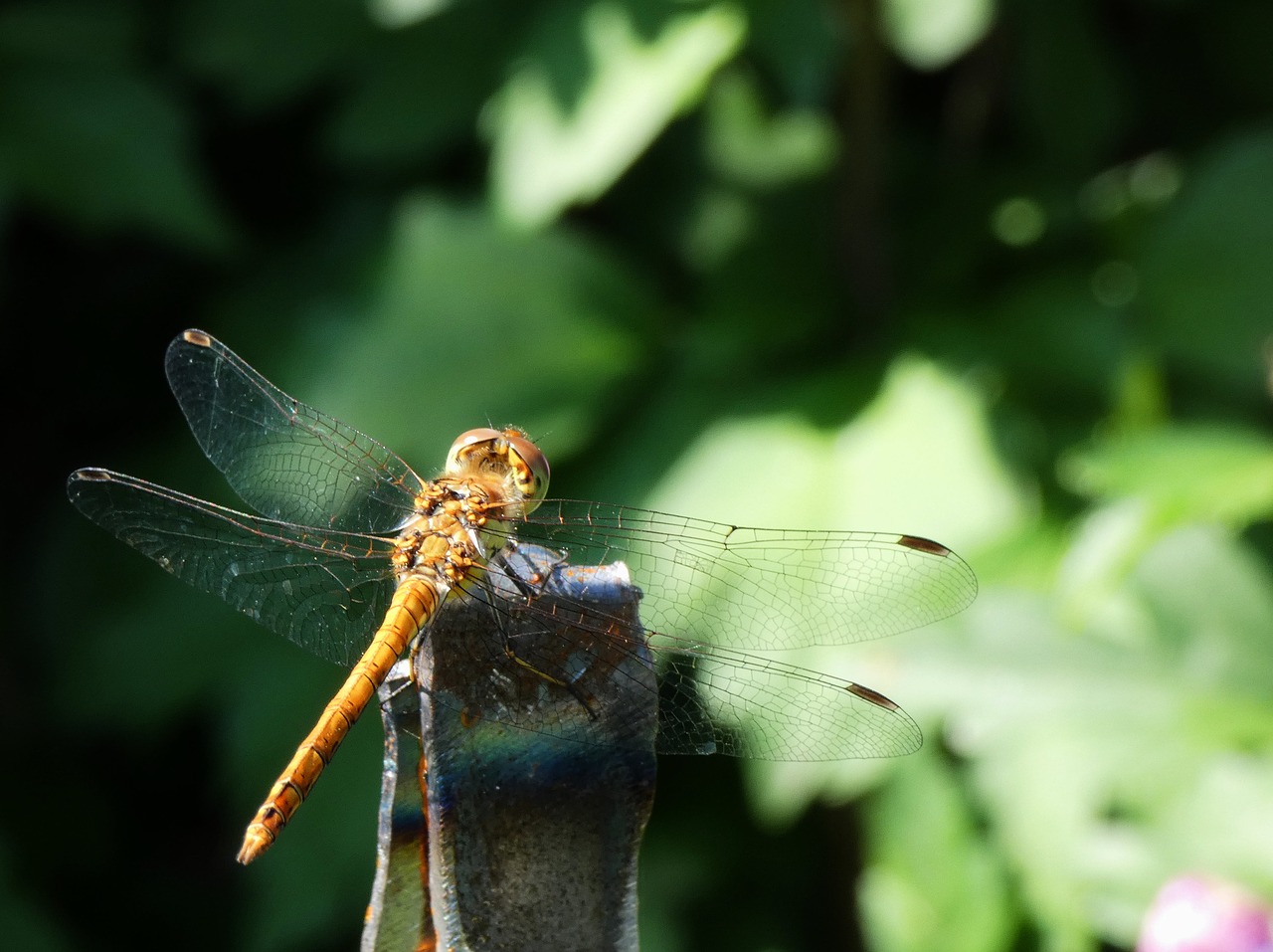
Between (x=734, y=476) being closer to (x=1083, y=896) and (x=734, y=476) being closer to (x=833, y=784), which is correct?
(x=833, y=784)

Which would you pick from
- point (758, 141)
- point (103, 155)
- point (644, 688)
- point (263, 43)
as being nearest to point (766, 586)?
point (644, 688)

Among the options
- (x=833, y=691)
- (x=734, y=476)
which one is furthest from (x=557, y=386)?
(x=833, y=691)

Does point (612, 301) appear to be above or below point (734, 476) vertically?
above

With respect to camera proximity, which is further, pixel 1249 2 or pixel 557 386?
pixel 1249 2

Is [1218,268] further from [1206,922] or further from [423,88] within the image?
[423,88]

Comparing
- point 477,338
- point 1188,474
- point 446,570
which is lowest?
point 446,570
